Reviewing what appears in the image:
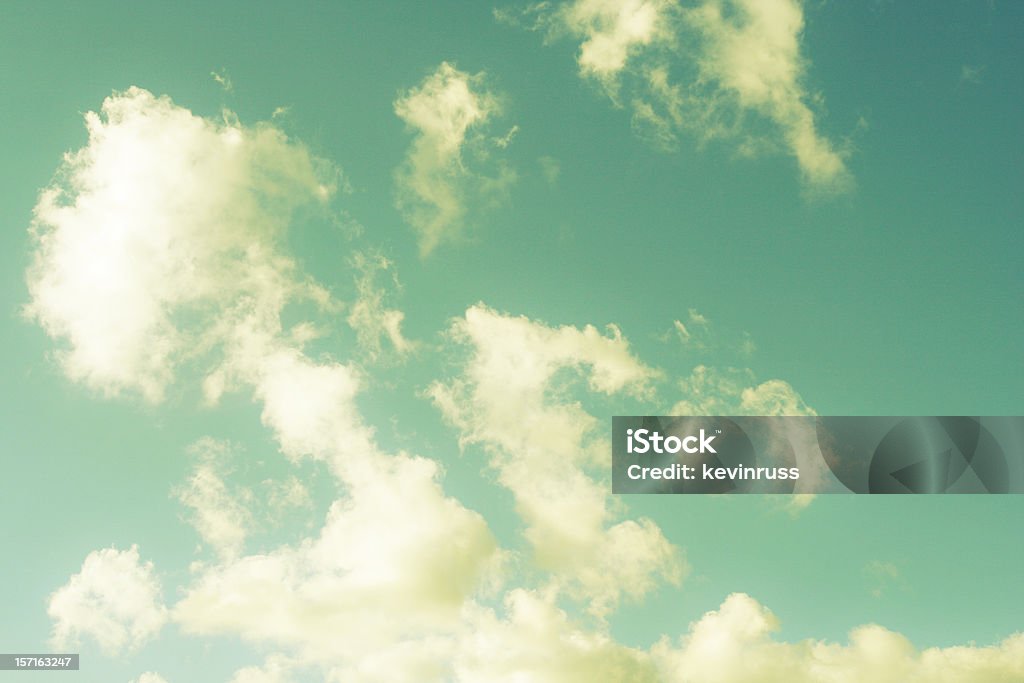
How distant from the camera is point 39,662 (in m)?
36.3

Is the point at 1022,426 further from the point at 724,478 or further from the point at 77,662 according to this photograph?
the point at 77,662

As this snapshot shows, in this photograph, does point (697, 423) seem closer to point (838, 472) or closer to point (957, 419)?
point (838, 472)

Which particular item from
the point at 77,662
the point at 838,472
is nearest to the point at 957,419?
the point at 838,472

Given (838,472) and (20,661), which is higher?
(838,472)

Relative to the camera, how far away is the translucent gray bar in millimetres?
36062

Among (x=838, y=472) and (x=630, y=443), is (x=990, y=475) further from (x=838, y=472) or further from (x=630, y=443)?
(x=630, y=443)

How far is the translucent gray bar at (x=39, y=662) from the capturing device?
36.1 meters

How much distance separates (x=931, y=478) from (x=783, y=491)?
21.6 ft

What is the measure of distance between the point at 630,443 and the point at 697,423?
123 inches

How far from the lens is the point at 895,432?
3622 cm

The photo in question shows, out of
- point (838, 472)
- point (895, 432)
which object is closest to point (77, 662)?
point (838, 472)

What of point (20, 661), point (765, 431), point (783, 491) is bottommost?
point (20, 661)

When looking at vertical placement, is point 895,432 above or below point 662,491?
above

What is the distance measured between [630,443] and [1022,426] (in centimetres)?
1717
